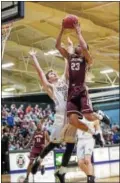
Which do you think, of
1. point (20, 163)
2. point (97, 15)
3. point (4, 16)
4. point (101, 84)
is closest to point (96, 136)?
point (4, 16)

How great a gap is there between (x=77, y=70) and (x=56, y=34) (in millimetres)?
11350

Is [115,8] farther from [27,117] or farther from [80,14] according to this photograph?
[27,117]

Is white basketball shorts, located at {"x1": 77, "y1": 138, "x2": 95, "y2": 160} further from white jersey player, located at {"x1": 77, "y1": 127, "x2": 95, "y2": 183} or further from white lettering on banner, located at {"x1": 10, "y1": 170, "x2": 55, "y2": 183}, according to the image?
white lettering on banner, located at {"x1": 10, "y1": 170, "x2": 55, "y2": 183}

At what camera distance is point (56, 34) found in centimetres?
1555

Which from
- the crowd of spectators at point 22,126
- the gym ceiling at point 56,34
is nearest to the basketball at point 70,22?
the gym ceiling at point 56,34

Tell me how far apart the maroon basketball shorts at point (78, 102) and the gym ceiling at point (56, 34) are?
16.7ft

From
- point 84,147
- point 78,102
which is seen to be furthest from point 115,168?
point 78,102

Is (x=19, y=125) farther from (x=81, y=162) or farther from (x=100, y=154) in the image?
(x=81, y=162)

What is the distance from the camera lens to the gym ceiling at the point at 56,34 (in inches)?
531

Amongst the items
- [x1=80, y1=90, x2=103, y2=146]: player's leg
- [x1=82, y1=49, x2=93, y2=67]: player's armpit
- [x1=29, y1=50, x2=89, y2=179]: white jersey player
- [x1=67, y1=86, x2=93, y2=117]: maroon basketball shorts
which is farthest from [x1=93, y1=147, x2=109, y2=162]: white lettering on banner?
[x1=82, y1=49, x2=93, y2=67]: player's armpit

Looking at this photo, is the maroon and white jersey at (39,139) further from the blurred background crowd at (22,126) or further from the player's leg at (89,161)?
the blurred background crowd at (22,126)

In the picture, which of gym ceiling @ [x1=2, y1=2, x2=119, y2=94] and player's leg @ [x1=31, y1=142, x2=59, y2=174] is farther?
gym ceiling @ [x1=2, y1=2, x2=119, y2=94]

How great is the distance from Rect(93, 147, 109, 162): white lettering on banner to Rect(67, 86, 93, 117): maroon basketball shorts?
1062 cm

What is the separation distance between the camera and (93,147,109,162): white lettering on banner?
48.8 ft
